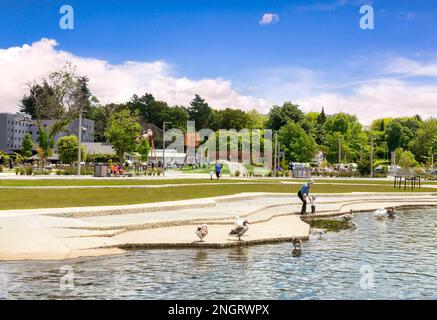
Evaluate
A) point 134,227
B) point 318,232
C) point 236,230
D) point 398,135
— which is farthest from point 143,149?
point 236,230

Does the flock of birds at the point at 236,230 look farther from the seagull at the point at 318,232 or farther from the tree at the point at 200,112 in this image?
the tree at the point at 200,112

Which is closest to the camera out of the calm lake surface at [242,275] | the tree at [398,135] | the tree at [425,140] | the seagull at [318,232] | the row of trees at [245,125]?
the calm lake surface at [242,275]

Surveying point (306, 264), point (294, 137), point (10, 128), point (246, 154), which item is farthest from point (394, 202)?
point (10, 128)

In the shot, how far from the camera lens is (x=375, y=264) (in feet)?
47.1

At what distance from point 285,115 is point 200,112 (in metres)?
44.5

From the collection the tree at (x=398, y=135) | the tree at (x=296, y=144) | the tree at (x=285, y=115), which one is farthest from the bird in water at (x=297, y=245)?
the tree at (x=398, y=135)

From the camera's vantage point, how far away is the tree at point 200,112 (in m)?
159

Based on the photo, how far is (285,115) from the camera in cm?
12012

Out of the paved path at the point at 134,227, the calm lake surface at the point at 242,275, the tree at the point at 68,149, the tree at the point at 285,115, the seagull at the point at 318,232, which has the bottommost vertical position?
the calm lake surface at the point at 242,275

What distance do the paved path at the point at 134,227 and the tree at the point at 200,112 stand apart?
427 feet

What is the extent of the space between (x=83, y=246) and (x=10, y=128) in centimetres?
13411

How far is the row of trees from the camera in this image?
86.6 m

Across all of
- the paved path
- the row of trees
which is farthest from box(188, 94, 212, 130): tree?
the paved path

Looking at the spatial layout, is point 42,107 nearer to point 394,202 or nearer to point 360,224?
point 394,202
